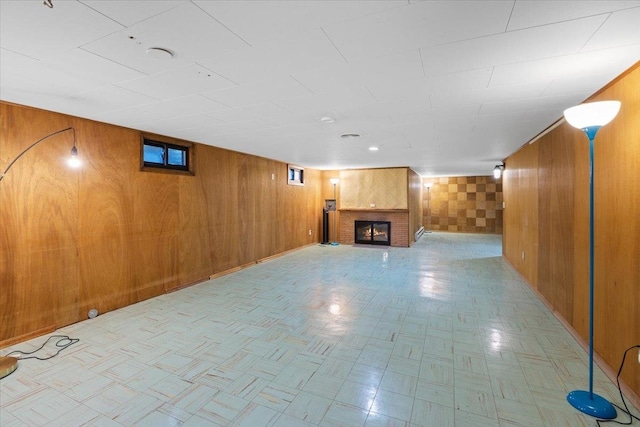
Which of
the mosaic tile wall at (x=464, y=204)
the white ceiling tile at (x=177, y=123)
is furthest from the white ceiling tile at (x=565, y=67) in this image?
the mosaic tile wall at (x=464, y=204)

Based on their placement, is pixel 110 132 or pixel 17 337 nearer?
pixel 17 337

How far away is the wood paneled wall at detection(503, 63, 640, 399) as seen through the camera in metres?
2.08

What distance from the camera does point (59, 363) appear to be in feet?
8.60

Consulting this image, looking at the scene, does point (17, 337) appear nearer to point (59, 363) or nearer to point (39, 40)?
point (59, 363)

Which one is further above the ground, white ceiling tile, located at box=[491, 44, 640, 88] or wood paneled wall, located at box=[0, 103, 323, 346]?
white ceiling tile, located at box=[491, 44, 640, 88]

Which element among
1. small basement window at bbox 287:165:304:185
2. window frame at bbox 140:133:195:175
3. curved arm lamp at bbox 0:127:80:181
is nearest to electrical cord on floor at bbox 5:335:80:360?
curved arm lamp at bbox 0:127:80:181

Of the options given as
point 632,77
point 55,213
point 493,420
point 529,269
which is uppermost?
point 632,77

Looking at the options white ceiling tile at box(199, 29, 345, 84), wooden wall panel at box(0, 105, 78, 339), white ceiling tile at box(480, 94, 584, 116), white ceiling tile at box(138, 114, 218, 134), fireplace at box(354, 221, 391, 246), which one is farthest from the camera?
fireplace at box(354, 221, 391, 246)

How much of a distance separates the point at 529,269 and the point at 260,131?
4859mm

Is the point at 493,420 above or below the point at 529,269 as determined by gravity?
below

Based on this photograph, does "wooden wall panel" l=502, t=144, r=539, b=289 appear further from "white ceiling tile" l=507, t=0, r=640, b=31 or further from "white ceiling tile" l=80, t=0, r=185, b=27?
"white ceiling tile" l=80, t=0, r=185, b=27

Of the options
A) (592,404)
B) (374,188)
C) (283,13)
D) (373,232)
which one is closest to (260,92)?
(283,13)

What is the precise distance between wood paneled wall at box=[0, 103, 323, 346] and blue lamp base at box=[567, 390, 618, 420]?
489cm

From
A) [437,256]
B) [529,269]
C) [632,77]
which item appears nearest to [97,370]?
[632,77]
